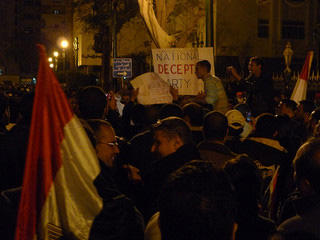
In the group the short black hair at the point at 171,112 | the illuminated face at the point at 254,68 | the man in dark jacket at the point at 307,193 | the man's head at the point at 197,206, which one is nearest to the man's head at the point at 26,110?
the short black hair at the point at 171,112

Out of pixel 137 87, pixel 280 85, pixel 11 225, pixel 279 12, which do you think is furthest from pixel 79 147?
pixel 279 12

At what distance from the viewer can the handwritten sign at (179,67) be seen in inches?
372

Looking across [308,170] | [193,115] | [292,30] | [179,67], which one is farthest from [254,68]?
[292,30]

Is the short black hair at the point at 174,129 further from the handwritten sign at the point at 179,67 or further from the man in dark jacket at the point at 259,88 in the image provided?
the handwritten sign at the point at 179,67

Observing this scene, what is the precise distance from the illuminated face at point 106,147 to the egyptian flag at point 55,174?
1.21 meters

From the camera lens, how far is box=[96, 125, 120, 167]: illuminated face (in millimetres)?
3988

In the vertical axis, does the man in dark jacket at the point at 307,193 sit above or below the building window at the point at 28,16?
below

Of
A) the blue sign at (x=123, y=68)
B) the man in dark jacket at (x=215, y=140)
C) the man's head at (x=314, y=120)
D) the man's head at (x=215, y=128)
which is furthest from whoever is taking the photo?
the blue sign at (x=123, y=68)

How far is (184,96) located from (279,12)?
34820 millimetres

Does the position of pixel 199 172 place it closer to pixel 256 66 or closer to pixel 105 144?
pixel 105 144

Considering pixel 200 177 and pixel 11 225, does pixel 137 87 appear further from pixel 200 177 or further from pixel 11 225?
pixel 200 177

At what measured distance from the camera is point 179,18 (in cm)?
3688

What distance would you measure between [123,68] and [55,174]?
17.3 metres

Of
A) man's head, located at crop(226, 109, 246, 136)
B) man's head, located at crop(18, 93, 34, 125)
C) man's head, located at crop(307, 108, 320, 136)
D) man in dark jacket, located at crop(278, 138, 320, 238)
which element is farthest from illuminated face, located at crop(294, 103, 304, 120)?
man in dark jacket, located at crop(278, 138, 320, 238)
